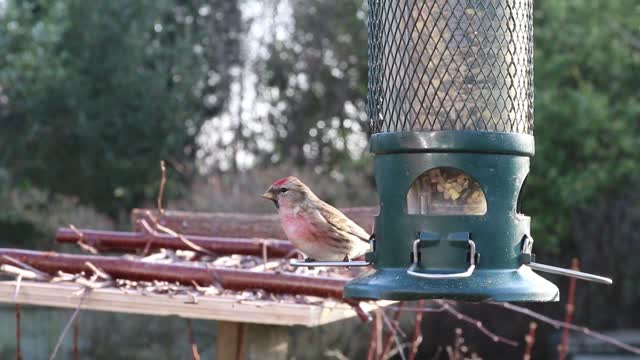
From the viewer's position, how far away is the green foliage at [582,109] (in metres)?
13.4

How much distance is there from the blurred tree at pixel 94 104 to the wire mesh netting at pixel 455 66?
12.4m

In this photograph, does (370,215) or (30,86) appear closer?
(370,215)

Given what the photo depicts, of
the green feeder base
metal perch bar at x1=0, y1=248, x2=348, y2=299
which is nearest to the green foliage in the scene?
metal perch bar at x1=0, y1=248, x2=348, y2=299

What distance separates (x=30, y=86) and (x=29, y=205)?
1.74m

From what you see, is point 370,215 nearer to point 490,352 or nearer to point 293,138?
point 490,352

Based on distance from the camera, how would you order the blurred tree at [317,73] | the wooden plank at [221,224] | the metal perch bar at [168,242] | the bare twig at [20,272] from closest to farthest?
the bare twig at [20,272] → the metal perch bar at [168,242] → the wooden plank at [221,224] → the blurred tree at [317,73]

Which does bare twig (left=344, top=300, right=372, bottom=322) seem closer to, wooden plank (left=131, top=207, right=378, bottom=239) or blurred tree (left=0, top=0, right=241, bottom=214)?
wooden plank (left=131, top=207, right=378, bottom=239)

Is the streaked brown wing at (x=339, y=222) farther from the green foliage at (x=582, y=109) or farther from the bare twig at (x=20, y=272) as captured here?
the green foliage at (x=582, y=109)

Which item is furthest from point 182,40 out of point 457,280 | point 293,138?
point 457,280

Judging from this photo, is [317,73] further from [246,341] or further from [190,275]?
[190,275]

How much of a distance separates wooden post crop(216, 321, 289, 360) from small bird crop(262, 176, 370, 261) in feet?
1.63

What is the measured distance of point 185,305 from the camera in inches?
132

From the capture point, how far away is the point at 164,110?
52.3ft

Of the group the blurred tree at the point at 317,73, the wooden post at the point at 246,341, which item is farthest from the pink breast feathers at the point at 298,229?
the blurred tree at the point at 317,73
